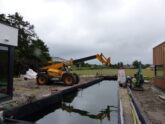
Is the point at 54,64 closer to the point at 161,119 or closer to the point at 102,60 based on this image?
Result: the point at 102,60

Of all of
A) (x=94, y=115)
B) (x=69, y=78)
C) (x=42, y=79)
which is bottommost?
(x=94, y=115)

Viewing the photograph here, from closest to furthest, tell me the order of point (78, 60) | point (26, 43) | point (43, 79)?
1. point (43, 79)
2. point (78, 60)
3. point (26, 43)

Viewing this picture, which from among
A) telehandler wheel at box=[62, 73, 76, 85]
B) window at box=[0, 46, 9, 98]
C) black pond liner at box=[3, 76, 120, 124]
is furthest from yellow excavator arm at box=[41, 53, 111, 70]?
window at box=[0, 46, 9, 98]

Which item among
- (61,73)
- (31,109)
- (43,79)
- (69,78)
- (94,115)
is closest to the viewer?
(31,109)

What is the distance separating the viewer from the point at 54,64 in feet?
41.9

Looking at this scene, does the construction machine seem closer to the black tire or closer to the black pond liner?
Answer: the black tire

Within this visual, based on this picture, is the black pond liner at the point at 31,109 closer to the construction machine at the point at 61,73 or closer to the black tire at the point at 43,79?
the construction machine at the point at 61,73

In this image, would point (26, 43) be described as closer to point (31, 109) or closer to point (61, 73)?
point (61, 73)

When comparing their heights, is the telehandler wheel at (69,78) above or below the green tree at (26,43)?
below

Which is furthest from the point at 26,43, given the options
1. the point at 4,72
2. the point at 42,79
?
the point at 4,72

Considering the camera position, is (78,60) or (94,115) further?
(78,60)

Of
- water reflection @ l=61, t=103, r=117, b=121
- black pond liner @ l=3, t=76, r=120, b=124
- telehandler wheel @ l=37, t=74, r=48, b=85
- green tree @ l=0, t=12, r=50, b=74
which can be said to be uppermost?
green tree @ l=0, t=12, r=50, b=74

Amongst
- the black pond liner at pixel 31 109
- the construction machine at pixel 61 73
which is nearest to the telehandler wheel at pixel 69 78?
the construction machine at pixel 61 73

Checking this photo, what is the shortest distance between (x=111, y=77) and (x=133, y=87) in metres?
11.4
